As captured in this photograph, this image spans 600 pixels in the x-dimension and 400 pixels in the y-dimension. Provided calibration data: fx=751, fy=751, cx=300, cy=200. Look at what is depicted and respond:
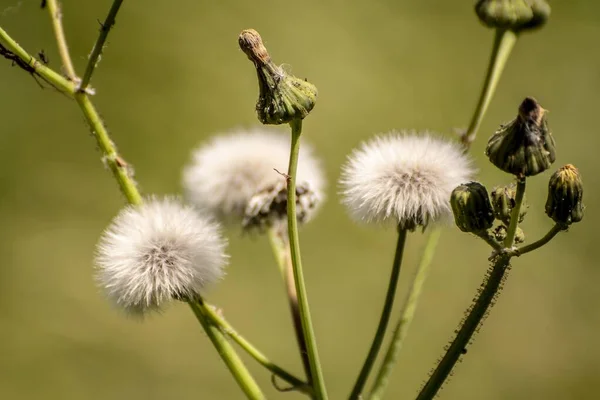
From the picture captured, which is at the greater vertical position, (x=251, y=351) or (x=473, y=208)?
(x=473, y=208)

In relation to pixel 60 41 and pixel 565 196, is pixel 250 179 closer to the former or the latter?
pixel 60 41

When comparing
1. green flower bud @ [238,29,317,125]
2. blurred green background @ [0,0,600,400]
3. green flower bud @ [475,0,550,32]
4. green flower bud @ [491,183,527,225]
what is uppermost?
blurred green background @ [0,0,600,400]

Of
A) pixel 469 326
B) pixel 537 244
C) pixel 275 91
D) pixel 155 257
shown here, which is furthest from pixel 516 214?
pixel 155 257

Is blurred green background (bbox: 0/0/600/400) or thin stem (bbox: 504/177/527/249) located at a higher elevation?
blurred green background (bbox: 0/0/600/400)

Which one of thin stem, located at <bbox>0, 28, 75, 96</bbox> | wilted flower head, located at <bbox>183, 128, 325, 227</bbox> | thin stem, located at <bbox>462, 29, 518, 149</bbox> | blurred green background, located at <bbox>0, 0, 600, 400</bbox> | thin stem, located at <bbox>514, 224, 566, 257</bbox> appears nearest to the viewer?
thin stem, located at <bbox>514, 224, 566, 257</bbox>

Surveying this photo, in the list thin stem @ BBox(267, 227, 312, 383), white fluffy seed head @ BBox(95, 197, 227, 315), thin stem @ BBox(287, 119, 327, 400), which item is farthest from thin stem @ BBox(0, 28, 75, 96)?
thin stem @ BBox(267, 227, 312, 383)

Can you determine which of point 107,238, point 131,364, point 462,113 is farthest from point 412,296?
point 462,113

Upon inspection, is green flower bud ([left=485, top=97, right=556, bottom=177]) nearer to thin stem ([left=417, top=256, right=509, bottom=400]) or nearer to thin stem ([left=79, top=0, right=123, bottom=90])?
thin stem ([left=417, top=256, right=509, bottom=400])
